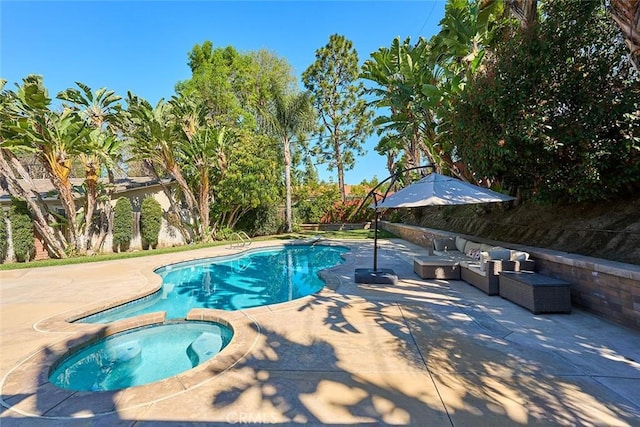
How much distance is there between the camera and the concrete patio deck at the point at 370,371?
2717mm

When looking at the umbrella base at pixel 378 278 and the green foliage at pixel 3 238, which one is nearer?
the umbrella base at pixel 378 278

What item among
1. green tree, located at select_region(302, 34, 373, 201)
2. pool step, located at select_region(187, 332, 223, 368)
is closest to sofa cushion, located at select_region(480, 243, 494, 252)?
pool step, located at select_region(187, 332, 223, 368)

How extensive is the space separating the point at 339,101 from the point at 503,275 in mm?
25719

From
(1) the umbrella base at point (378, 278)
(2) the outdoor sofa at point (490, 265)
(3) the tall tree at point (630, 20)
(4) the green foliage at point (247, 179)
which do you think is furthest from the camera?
(4) the green foliage at point (247, 179)

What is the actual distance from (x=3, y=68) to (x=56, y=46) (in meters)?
2.56

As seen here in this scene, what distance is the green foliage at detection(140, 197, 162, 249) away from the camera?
16453 millimetres

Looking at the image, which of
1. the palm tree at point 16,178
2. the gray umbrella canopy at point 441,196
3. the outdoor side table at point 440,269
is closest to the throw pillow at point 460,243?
the outdoor side table at point 440,269

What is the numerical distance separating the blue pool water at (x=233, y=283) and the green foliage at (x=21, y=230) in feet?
23.6

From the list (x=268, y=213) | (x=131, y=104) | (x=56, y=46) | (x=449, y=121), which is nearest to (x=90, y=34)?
(x=56, y=46)

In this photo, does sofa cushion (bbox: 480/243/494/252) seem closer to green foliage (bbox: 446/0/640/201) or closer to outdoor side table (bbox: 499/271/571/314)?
green foliage (bbox: 446/0/640/201)

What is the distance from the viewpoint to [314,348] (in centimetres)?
402

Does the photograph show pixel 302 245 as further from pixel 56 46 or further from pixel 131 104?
pixel 56 46

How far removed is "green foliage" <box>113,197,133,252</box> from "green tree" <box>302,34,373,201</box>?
18.5 meters

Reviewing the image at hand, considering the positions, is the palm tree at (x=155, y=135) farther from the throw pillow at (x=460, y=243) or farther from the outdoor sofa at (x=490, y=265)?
the outdoor sofa at (x=490, y=265)
